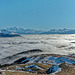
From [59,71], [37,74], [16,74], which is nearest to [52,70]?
[59,71]

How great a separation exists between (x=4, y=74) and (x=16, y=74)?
3843 mm

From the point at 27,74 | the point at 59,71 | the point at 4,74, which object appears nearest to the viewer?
the point at 4,74

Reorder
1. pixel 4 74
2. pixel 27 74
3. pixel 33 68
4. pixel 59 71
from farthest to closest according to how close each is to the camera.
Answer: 1. pixel 33 68
2. pixel 59 71
3. pixel 27 74
4. pixel 4 74

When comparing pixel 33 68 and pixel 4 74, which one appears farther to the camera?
pixel 33 68

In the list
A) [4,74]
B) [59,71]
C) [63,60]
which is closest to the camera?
[4,74]

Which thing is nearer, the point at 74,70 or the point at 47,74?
the point at 47,74

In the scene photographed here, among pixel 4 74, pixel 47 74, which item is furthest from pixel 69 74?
pixel 4 74

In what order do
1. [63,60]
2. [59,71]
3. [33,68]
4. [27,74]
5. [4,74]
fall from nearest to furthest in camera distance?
[4,74]
[27,74]
[59,71]
[33,68]
[63,60]

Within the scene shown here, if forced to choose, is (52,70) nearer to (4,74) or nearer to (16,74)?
(16,74)

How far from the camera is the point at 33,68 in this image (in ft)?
167

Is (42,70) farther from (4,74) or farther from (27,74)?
(4,74)

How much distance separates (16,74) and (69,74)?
59.0ft

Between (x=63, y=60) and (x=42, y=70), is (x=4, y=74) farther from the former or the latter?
(x=63, y=60)

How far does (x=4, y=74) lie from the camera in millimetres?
39969
